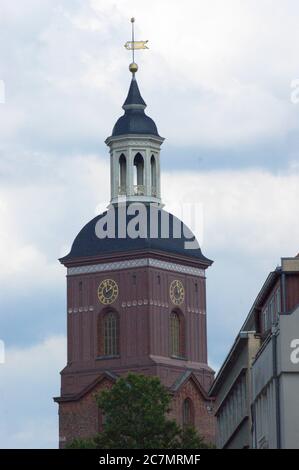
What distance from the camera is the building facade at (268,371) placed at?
67.8 meters

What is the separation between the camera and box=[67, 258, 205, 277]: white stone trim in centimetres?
16012

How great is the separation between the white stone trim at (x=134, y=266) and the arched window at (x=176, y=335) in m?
2.89

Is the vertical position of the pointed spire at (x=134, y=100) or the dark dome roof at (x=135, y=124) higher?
the pointed spire at (x=134, y=100)

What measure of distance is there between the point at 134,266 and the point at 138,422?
39.3 metres

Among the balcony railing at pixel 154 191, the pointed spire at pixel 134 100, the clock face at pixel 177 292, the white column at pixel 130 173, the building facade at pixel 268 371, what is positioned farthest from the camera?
the pointed spire at pixel 134 100

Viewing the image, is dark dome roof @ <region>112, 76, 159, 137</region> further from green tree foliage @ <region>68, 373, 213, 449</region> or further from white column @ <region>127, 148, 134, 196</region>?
green tree foliage @ <region>68, 373, 213, 449</region>

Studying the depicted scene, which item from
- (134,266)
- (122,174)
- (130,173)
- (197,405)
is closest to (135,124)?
(122,174)

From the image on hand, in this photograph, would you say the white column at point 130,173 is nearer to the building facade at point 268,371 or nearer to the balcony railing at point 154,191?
the balcony railing at point 154,191

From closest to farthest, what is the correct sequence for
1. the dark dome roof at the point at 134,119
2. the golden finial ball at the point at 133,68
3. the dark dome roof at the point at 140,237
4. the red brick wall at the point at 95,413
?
the red brick wall at the point at 95,413 → the dark dome roof at the point at 140,237 → the dark dome roof at the point at 134,119 → the golden finial ball at the point at 133,68

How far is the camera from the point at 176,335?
16175cm

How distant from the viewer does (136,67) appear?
171 metres

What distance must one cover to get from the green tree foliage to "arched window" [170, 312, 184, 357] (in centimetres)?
3246

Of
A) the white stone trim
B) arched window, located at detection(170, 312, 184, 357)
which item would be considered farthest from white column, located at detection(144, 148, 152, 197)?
arched window, located at detection(170, 312, 184, 357)

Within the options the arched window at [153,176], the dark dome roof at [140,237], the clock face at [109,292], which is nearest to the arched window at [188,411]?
the clock face at [109,292]
